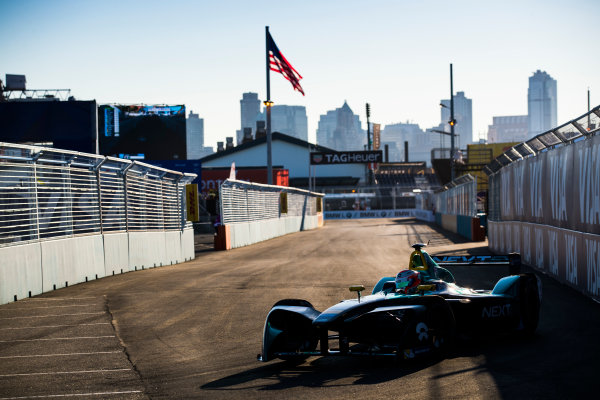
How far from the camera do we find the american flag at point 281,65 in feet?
114

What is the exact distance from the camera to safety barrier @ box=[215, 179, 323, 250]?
2692 centimetres

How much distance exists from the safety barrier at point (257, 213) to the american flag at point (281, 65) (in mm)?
5777

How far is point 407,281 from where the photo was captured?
7.69 m

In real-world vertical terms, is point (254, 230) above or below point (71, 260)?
below

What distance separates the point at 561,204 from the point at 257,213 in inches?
839

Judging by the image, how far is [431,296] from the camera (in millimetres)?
7379

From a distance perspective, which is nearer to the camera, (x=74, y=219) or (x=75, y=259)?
(x=75, y=259)

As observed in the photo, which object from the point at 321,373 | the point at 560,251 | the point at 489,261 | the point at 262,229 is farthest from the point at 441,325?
the point at 262,229

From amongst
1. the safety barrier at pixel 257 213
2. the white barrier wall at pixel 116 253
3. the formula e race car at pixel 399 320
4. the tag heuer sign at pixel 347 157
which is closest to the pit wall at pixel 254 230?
the safety barrier at pixel 257 213

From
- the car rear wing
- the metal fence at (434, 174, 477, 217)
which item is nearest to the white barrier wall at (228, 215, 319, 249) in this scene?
the metal fence at (434, 174, 477, 217)

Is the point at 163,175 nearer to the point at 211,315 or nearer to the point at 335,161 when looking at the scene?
the point at 211,315

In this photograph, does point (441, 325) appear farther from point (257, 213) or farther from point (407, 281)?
point (257, 213)

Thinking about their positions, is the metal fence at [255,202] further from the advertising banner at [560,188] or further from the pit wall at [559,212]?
the advertising banner at [560,188]

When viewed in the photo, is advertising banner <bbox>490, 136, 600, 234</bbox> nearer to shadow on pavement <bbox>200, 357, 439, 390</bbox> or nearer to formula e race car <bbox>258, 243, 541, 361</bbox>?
formula e race car <bbox>258, 243, 541, 361</bbox>
